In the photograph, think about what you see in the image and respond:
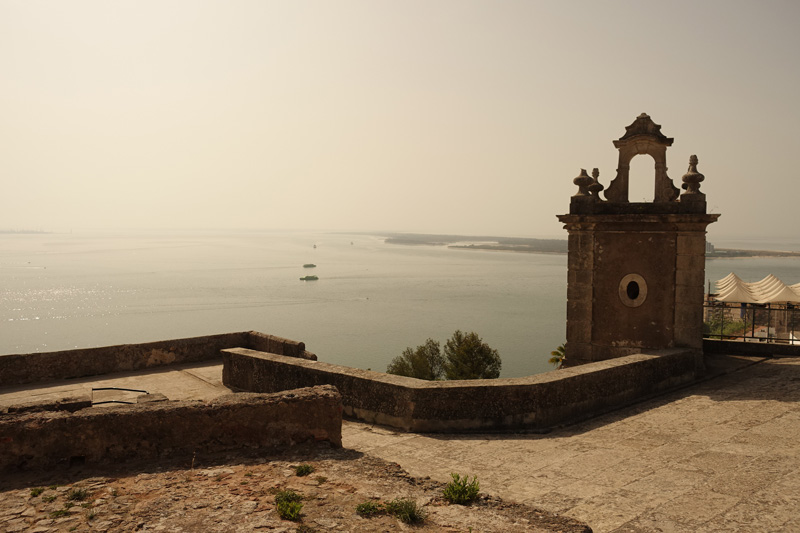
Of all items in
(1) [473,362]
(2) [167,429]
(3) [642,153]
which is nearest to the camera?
(2) [167,429]

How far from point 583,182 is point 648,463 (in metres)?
6.79

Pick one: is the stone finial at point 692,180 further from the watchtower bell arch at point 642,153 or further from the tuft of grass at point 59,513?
the tuft of grass at point 59,513

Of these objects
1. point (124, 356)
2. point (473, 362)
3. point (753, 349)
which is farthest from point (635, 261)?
point (473, 362)

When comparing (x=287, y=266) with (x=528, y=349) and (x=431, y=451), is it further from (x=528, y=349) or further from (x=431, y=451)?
(x=431, y=451)

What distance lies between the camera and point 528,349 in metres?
58.7

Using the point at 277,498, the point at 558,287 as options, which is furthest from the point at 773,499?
the point at 558,287

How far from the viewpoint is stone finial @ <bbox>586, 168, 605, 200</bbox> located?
1129cm

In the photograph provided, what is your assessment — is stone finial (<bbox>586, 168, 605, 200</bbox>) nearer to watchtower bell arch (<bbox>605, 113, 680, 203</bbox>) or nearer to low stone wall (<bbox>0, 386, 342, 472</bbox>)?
watchtower bell arch (<bbox>605, 113, 680, 203</bbox>)

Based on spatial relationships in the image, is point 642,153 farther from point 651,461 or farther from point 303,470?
point 303,470

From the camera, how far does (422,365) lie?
4541 centimetres

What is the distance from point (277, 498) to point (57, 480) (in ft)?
5.89

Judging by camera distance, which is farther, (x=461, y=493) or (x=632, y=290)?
(x=632, y=290)

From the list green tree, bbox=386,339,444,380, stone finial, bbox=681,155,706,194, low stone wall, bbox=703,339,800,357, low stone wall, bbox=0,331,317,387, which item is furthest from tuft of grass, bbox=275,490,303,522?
green tree, bbox=386,339,444,380

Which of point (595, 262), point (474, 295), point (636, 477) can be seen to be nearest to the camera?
point (636, 477)
